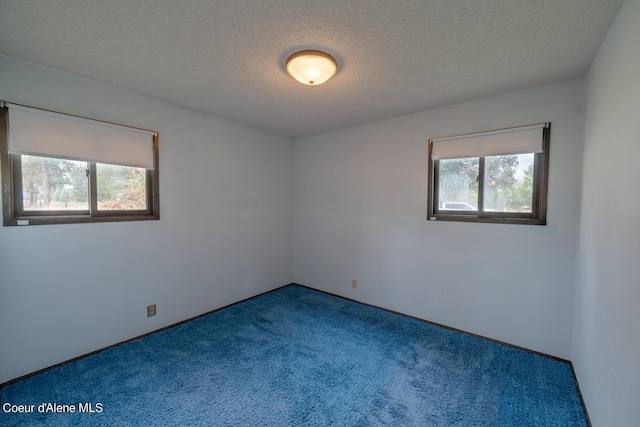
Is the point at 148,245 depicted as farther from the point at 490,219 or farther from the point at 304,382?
the point at 490,219

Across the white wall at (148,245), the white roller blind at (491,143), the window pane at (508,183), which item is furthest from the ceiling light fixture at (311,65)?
the window pane at (508,183)

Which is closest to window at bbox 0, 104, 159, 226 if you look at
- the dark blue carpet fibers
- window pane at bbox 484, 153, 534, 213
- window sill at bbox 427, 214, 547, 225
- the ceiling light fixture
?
the dark blue carpet fibers

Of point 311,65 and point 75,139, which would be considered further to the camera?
point 75,139

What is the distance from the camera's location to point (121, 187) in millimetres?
2580

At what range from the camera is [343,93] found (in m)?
2.54

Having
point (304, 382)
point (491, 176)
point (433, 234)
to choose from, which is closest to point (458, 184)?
point (491, 176)

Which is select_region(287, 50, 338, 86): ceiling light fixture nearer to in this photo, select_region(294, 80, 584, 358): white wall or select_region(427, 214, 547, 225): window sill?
select_region(294, 80, 584, 358): white wall

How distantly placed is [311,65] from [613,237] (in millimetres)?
2134

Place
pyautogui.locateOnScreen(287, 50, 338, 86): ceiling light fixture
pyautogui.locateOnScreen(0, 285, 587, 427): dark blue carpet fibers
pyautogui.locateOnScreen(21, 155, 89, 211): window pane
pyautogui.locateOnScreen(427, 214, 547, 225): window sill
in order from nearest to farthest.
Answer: pyautogui.locateOnScreen(0, 285, 587, 427): dark blue carpet fibers < pyautogui.locateOnScreen(287, 50, 338, 86): ceiling light fixture < pyautogui.locateOnScreen(21, 155, 89, 211): window pane < pyautogui.locateOnScreen(427, 214, 547, 225): window sill

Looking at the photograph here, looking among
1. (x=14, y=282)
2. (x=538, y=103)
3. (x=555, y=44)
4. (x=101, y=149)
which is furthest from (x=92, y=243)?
(x=538, y=103)

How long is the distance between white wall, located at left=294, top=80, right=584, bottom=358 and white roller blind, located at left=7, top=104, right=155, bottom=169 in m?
2.32

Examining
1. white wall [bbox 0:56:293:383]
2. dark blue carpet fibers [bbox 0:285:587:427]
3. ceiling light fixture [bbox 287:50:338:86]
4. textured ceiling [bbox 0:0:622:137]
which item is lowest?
dark blue carpet fibers [bbox 0:285:587:427]

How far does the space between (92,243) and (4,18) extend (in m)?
1.67

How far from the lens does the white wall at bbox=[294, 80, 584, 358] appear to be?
2.28m
